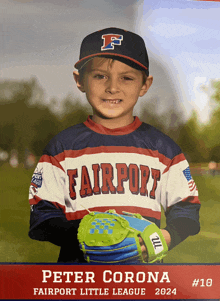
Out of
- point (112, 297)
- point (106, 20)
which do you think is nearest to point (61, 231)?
point (112, 297)

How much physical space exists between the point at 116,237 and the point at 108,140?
531 millimetres

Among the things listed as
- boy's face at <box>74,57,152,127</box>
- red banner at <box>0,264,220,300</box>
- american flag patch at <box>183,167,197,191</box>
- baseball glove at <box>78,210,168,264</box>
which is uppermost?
boy's face at <box>74,57,152,127</box>

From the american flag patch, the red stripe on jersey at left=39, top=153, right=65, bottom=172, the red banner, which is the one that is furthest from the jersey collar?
the red banner

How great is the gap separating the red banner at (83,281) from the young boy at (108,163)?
12 cm

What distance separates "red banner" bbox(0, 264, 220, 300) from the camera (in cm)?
165

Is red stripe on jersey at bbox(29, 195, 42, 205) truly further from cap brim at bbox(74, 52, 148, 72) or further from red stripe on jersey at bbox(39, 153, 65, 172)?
cap brim at bbox(74, 52, 148, 72)

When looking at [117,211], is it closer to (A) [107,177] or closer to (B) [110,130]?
(A) [107,177]

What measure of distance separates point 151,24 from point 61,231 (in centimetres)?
128

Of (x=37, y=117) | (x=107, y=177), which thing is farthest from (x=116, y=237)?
(x=37, y=117)

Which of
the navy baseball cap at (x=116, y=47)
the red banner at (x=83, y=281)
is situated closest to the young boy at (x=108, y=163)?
the navy baseball cap at (x=116, y=47)

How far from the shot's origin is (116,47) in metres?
1.59

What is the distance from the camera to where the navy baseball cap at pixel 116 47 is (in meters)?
1.60

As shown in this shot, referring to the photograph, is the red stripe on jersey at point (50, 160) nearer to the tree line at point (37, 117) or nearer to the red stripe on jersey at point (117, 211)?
the tree line at point (37, 117)

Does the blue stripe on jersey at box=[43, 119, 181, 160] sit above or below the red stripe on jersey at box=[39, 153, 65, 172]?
above
